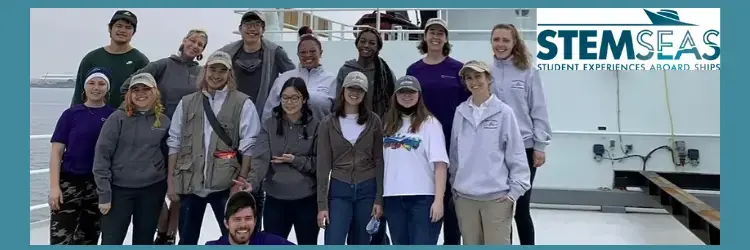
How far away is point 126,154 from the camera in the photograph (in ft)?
8.31

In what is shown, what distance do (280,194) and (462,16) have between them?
527 cm

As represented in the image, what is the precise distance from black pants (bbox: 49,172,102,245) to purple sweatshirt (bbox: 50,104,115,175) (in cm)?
6

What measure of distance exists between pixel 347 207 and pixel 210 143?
0.74 m

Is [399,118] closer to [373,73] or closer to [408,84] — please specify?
[408,84]

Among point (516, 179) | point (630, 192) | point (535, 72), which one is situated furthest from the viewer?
point (630, 192)

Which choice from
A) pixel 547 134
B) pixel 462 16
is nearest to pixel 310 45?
pixel 547 134

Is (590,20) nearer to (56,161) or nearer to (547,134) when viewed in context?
(547,134)

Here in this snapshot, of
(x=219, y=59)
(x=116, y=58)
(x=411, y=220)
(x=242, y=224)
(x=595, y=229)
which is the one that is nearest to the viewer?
(x=242, y=224)

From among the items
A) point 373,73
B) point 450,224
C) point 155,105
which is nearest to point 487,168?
point 450,224

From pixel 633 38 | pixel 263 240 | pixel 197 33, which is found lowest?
pixel 263 240

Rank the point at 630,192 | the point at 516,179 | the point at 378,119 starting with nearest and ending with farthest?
the point at 516,179 → the point at 378,119 → the point at 630,192

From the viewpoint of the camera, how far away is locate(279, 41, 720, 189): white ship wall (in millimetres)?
5906

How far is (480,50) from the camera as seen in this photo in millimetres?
6125

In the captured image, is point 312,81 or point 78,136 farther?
point 312,81
